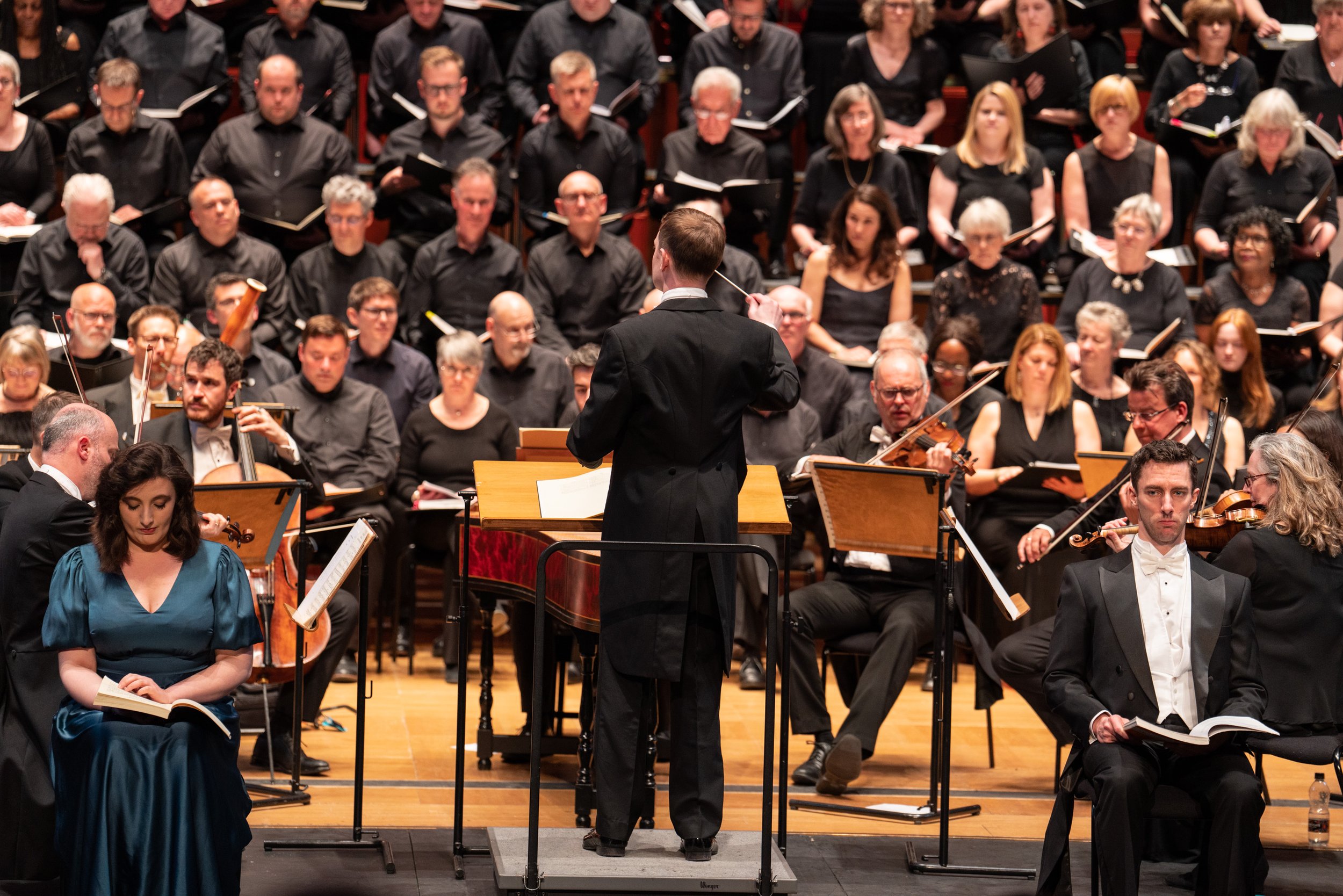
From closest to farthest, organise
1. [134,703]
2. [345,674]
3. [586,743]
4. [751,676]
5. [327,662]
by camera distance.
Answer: [134,703]
[586,743]
[327,662]
[751,676]
[345,674]

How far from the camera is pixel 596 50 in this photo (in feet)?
26.6

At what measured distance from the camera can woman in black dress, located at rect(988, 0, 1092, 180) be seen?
802cm

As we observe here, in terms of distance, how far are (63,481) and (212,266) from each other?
11.2 ft

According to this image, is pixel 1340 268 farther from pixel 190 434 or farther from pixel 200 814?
pixel 200 814

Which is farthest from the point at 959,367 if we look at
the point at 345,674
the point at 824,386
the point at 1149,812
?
the point at 1149,812

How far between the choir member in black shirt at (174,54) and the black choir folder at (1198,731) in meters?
5.72

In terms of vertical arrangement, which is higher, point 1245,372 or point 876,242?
point 876,242

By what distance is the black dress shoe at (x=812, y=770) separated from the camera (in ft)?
16.5

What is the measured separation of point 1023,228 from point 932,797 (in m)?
3.74

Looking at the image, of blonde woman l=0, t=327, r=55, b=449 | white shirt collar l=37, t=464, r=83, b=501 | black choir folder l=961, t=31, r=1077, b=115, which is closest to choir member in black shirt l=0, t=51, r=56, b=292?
blonde woman l=0, t=327, r=55, b=449

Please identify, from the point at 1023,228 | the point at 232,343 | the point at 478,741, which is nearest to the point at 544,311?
the point at 232,343

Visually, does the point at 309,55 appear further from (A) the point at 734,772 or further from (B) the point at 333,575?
(B) the point at 333,575

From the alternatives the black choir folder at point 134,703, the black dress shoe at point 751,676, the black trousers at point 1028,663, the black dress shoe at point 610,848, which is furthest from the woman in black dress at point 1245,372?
the black choir folder at point 134,703

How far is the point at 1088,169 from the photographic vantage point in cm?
777
